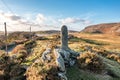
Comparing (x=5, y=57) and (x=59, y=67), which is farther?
(x=5, y=57)

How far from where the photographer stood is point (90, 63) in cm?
→ 2056

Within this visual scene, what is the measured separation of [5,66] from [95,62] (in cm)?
784

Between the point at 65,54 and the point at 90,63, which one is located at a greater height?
the point at 65,54

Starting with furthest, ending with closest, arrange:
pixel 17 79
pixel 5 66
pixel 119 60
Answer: pixel 119 60
pixel 5 66
pixel 17 79

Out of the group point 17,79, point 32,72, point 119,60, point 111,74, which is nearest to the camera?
point 32,72

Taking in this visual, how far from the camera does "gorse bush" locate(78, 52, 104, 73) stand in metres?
20.5

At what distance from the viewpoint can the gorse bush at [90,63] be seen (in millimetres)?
20469

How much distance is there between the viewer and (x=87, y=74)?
19453 mm

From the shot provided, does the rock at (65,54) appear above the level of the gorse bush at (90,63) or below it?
above

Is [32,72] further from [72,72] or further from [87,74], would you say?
[87,74]

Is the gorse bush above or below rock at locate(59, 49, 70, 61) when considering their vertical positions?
below

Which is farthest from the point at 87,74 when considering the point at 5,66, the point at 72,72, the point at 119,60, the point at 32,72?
the point at 119,60

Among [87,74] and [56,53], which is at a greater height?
[56,53]

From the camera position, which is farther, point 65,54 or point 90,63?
point 65,54
